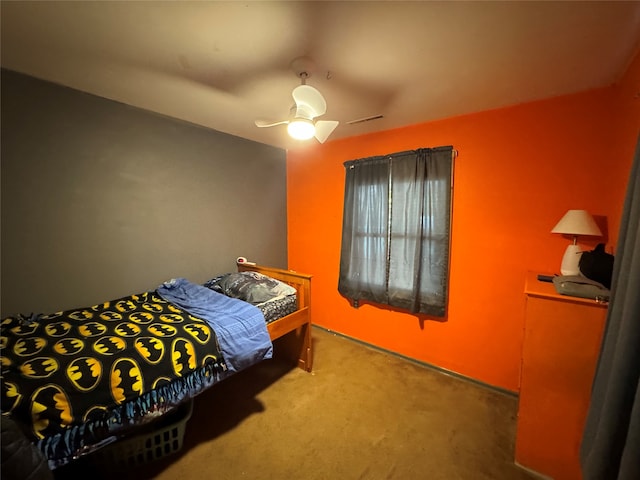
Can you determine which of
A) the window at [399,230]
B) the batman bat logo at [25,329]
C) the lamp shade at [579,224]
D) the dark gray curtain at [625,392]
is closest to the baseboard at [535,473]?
the dark gray curtain at [625,392]

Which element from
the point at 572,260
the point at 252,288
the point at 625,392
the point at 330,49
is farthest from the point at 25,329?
the point at 572,260

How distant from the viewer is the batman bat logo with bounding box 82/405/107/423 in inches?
45.3

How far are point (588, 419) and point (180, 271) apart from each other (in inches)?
120

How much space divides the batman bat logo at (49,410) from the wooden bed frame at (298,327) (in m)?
1.18

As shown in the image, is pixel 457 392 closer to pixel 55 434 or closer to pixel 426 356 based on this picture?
pixel 426 356

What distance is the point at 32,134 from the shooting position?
5.72 ft

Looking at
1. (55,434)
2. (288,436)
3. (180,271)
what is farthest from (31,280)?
(288,436)

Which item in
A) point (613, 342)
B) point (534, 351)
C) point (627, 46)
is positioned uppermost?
point (627, 46)

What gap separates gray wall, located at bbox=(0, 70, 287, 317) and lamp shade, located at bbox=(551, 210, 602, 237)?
9.40 feet

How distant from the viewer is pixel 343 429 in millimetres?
1753

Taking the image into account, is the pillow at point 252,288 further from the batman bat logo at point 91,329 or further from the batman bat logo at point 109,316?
the batman bat logo at point 91,329

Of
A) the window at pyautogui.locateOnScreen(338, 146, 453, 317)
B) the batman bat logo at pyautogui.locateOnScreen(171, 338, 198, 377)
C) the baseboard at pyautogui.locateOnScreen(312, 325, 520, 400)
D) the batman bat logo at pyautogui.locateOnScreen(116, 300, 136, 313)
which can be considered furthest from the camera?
the window at pyautogui.locateOnScreen(338, 146, 453, 317)

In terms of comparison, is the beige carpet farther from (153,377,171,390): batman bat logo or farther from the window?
the window

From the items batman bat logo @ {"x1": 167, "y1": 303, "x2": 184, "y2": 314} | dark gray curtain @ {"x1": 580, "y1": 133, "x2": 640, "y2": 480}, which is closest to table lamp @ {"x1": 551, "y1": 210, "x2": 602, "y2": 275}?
dark gray curtain @ {"x1": 580, "y1": 133, "x2": 640, "y2": 480}
